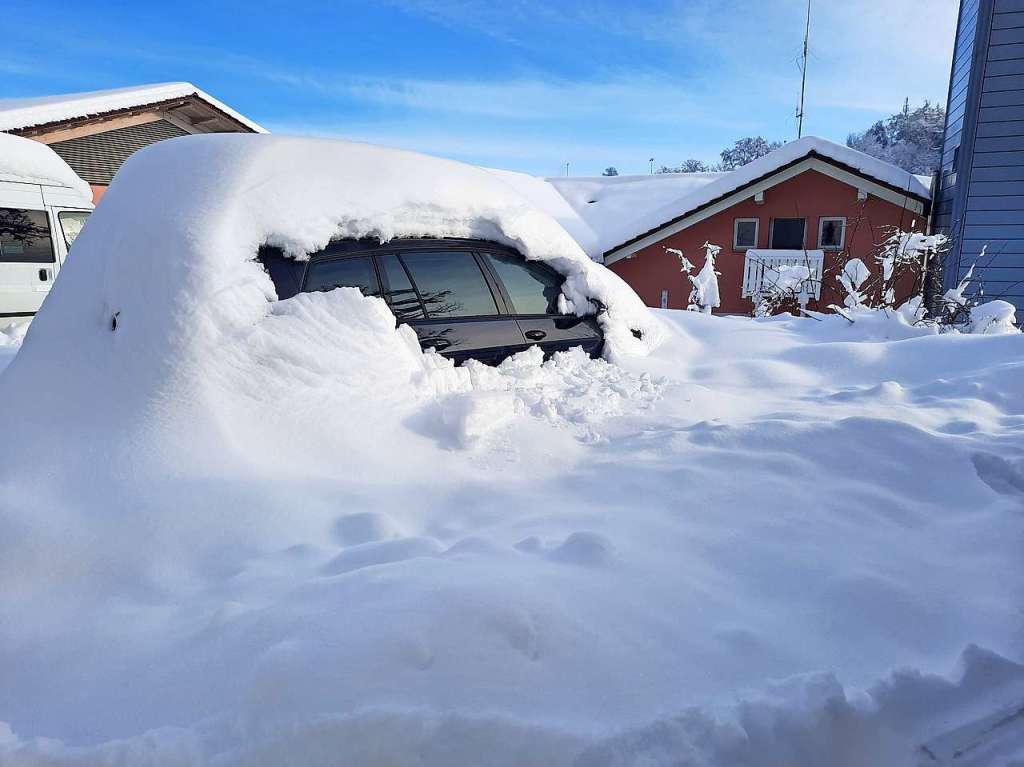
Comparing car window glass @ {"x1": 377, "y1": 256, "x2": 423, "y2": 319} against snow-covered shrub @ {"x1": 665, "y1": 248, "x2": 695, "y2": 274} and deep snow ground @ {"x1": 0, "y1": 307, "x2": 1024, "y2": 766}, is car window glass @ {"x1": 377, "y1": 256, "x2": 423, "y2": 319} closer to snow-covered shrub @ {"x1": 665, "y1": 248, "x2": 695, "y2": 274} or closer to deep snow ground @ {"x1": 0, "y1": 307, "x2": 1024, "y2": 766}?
deep snow ground @ {"x1": 0, "y1": 307, "x2": 1024, "y2": 766}

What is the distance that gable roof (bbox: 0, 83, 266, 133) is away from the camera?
38.7 ft

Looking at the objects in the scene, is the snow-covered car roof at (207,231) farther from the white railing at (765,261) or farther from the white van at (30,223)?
the white railing at (765,261)

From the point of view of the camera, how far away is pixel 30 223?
8859mm

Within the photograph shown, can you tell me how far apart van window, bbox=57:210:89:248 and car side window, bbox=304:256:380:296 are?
8.72m

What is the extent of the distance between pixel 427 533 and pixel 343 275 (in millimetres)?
1440

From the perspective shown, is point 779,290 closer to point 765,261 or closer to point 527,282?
point 765,261

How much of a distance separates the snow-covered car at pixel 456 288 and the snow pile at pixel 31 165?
29.2ft

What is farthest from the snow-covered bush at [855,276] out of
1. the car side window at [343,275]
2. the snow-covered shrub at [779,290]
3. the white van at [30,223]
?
the white van at [30,223]

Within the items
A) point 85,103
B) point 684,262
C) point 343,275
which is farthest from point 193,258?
point 85,103

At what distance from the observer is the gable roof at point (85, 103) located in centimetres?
1180

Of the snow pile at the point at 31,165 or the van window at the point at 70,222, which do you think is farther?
the van window at the point at 70,222

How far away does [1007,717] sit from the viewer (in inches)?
52.7

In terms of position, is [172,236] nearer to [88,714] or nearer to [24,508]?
[24,508]

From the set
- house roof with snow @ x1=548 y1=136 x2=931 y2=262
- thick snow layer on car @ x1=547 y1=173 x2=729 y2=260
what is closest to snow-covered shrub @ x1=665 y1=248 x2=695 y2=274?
house roof with snow @ x1=548 y1=136 x2=931 y2=262
